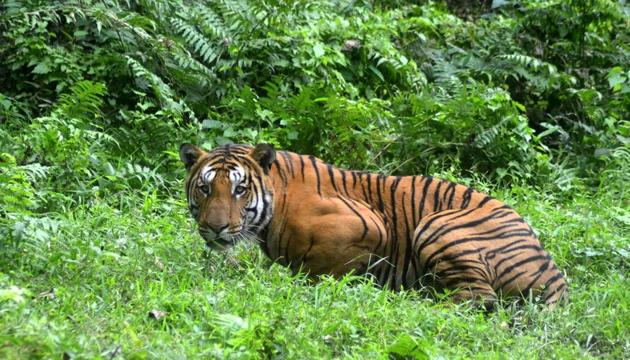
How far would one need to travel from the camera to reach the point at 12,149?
748 centimetres

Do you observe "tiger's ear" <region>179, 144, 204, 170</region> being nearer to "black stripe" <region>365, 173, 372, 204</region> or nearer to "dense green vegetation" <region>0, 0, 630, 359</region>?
"dense green vegetation" <region>0, 0, 630, 359</region>

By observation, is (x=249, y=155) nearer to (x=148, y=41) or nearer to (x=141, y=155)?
(x=141, y=155)

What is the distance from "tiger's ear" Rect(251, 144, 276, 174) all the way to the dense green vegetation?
655 mm

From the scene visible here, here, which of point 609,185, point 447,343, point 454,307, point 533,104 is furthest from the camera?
point 533,104

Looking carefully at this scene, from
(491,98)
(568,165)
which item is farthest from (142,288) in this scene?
(568,165)

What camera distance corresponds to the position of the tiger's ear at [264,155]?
6.53 m

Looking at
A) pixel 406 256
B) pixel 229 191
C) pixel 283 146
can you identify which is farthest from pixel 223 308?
pixel 283 146

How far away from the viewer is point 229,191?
20.9 feet

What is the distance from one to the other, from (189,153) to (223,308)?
1630 millimetres

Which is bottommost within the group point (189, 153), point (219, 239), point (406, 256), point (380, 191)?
point (406, 256)

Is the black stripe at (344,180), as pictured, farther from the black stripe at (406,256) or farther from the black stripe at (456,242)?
the black stripe at (456,242)

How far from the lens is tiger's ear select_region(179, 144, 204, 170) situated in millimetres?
6598

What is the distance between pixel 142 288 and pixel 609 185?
5019 millimetres

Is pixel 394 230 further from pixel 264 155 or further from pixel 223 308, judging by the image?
pixel 223 308
